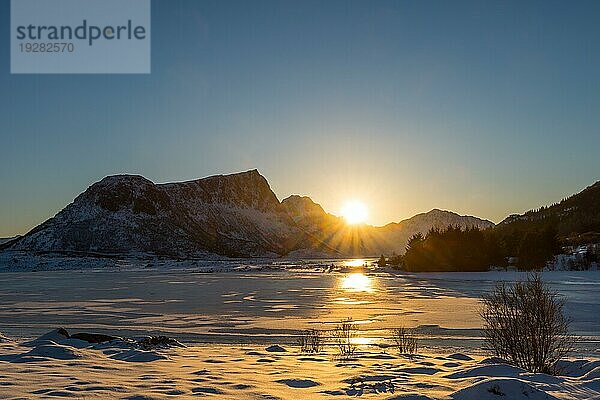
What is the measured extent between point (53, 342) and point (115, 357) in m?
2.42

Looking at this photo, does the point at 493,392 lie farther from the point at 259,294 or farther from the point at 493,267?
the point at 493,267

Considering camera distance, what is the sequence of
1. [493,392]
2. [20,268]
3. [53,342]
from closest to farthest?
[493,392]
[53,342]
[20,268]

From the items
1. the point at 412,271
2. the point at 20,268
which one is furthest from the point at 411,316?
the point at 20,268

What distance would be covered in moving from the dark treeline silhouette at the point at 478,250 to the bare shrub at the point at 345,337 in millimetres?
64748

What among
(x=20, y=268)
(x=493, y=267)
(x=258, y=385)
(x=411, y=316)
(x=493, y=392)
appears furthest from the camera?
(x=20, y=268)

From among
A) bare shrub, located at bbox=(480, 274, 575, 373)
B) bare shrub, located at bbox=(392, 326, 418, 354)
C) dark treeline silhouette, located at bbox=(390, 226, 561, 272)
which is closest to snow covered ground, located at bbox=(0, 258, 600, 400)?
bare shrub, located at bbox=(392, 326, 418, 354)

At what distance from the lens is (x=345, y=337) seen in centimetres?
1962

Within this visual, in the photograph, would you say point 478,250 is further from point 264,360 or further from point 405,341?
point 264,360

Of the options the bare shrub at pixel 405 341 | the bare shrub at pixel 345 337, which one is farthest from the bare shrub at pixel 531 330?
the bare shrub at pixel 345 337

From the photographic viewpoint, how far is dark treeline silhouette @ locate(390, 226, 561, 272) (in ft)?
267

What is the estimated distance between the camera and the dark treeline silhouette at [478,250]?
81375 millimetres

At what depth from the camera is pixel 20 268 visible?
11269 cm

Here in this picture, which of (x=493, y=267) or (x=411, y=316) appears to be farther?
(x=493, y=267)

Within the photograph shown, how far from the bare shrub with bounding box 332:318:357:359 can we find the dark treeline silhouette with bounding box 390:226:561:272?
64.7 m
